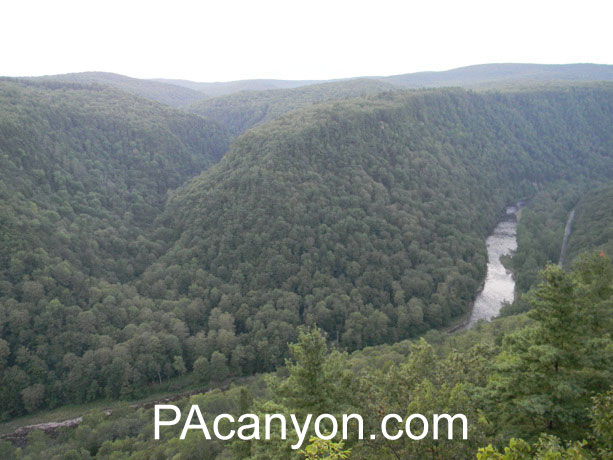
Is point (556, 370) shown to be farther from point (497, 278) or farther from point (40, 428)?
point (497, 278)

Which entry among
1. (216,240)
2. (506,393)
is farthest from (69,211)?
(506,393)

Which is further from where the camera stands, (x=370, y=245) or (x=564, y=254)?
(x=564, y=254)

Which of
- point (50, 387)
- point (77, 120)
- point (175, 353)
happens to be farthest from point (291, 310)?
point (77, 120)

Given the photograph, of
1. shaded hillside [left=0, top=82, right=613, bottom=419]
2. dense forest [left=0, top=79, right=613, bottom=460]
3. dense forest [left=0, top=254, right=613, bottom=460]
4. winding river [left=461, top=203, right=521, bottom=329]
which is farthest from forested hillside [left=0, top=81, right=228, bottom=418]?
winding river [left=461, top=203, right=521, bottom=329]

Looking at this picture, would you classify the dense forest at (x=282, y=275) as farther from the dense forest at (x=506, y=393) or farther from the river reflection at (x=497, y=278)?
the river reflection at (x=497, y=278)

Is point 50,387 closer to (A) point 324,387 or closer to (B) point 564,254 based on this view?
(A) point 324,387

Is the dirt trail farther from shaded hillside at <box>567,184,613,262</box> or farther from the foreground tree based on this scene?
shaded hillside at <box>567,184,613,262</box>

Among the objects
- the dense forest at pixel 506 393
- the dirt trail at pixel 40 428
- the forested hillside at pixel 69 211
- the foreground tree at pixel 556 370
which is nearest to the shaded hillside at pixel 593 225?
the dense forest at pixel 506 393
